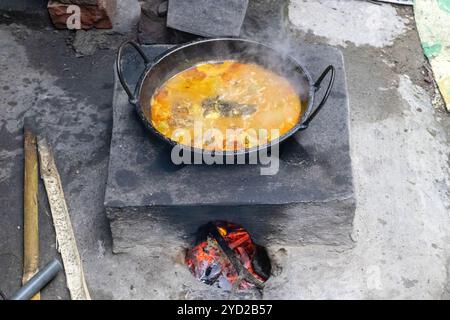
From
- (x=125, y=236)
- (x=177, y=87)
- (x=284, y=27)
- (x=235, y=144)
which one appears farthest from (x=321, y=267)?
(x=284, y=27)

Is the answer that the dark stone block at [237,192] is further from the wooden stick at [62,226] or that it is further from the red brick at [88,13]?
the red brick at [88,13]

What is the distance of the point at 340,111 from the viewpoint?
366 centimetres

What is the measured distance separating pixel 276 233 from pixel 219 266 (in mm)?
519

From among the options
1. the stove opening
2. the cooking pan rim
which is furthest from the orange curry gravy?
the stove opening

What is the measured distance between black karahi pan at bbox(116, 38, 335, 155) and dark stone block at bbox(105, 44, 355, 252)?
22cm

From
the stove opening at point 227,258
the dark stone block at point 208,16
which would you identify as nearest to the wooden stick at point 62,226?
the stove opening at point 227,258

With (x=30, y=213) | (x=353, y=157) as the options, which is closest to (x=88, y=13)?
(x=30, y=213)

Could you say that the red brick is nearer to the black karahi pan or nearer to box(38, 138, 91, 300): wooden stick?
box(38, 138, 91, 300): wooden stick

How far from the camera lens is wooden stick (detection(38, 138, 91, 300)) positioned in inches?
136

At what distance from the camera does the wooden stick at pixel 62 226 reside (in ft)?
11.3

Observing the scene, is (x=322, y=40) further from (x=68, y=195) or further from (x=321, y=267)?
(x=68, y=195)

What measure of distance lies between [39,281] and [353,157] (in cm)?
237

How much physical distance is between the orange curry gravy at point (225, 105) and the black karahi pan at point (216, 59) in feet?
0.14
